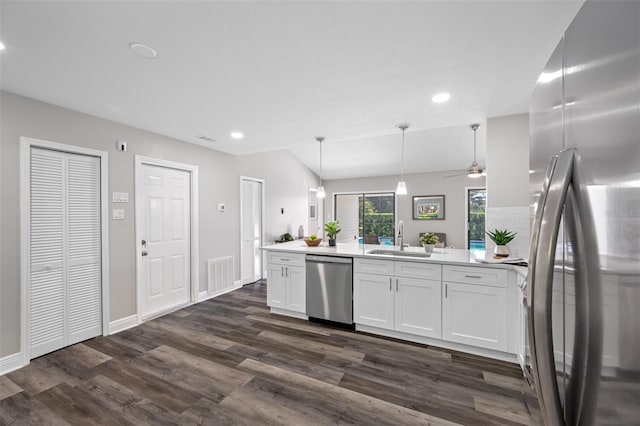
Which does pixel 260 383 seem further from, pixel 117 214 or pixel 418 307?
pixel 117 214

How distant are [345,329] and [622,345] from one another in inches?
121

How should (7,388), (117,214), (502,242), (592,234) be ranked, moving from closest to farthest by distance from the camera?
(592,234) → (7,388) → (502,242) → (117,214)

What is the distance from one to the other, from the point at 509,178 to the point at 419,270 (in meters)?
1.47

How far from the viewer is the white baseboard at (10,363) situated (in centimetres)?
236

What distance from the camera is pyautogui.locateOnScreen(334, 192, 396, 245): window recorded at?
7.81 m

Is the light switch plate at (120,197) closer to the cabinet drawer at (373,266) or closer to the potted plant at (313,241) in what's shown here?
the potted plant at (313,241)

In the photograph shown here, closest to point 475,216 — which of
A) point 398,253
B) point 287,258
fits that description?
point 398,253

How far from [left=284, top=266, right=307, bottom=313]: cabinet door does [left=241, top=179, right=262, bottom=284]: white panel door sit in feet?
5.82

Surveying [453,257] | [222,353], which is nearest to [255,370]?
[222,353]

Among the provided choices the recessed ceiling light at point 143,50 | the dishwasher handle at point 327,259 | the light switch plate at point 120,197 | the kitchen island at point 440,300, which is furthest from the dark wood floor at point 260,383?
the recessed ceiling light at point 143,50

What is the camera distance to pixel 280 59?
198cm

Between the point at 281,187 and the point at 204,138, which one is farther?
the point at 281,187

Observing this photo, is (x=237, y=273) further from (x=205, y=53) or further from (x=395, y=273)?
(x=205, y=53)

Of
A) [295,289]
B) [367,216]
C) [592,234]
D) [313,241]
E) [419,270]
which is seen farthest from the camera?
[367,216]
